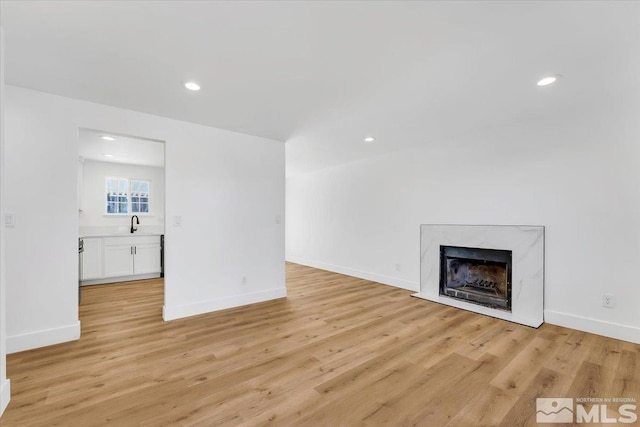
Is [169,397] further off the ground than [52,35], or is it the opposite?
[52,35]

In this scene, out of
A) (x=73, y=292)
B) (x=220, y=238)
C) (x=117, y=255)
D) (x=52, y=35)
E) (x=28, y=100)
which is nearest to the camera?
(x=52, y=35)

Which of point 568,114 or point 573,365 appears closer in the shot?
point 573,365

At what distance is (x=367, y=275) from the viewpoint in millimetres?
5180

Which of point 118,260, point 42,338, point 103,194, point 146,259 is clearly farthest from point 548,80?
point 103,194

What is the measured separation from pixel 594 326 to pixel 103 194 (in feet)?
25.7

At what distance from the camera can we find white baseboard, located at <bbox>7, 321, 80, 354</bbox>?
7.78ft

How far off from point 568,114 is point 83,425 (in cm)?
487

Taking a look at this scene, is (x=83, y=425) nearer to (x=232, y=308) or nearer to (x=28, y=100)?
(x=232, y=308)

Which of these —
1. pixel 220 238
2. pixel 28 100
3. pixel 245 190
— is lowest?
pixel 220 238

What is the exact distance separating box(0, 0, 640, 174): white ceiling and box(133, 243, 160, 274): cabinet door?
125 inches

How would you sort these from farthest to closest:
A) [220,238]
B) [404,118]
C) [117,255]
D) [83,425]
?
[117,255]
[220,238]
[404,118]
[83,425]

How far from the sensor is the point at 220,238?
11.6 ft

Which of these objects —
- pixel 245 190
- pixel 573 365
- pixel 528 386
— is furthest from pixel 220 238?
pixel 573 365

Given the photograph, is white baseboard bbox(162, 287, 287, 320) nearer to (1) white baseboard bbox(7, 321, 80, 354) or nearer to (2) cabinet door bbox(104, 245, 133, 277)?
(1) white baseboard bbox(7, 321, 80, 354)
